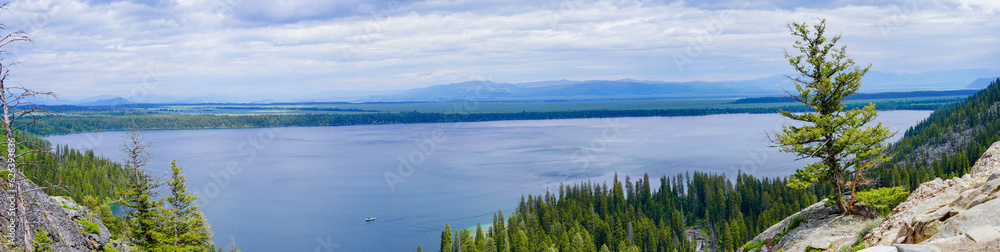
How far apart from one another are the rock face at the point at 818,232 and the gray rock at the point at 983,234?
11.3 feet

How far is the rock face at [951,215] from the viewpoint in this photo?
1227 centimetres

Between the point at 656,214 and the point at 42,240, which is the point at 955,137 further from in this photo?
the point at 42,240

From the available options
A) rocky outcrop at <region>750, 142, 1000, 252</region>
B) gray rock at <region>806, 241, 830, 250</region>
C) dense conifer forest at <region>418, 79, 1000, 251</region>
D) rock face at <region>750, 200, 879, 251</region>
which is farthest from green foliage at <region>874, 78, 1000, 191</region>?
gray rock at <region>806, 241, 830, 250</region>

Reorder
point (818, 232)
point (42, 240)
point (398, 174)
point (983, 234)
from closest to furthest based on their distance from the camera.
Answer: point (983, 234) < point (818, 232) < point (42, 240) < point (398, 174)

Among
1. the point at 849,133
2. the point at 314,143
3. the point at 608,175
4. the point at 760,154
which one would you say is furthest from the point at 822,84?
the point at 314,143

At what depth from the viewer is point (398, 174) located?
121188mm

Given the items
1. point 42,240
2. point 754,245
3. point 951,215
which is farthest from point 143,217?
point 951,215

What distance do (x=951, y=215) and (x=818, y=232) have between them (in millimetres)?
4782

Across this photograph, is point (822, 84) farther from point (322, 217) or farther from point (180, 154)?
point (180, 154)

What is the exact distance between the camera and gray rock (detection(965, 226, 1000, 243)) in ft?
38.8

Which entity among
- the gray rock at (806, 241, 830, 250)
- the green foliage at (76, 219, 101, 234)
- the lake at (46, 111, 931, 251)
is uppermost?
the gray rock at (806, 241, 830, 250)

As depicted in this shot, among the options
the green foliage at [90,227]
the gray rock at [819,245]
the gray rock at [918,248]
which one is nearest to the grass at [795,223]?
the gray rock at [819,245]

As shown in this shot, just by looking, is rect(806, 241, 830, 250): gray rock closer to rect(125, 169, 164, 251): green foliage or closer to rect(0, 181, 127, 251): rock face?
rect(0, 181, 127, 251): rock face

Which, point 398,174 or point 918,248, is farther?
point 398,174
